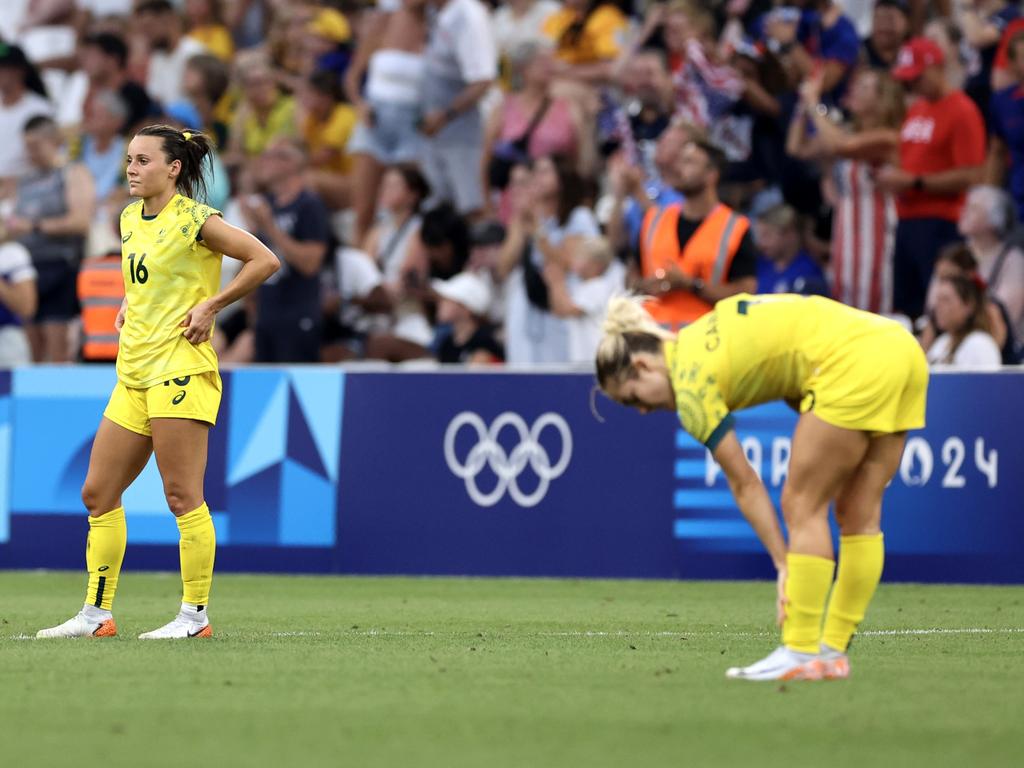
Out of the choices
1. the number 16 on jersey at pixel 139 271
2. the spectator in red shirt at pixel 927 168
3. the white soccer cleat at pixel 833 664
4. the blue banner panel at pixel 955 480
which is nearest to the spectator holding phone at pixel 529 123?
the spectator in red shirt at pixel 927 168

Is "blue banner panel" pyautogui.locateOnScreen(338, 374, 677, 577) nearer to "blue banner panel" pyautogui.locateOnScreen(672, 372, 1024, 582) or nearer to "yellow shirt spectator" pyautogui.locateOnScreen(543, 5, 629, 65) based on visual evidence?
"blue banner panel" pyautogui.locateOnScreen(672, 372, 1024, 582)

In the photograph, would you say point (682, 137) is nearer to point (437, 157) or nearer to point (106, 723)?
point (437, 157)

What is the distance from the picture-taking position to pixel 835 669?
726cm

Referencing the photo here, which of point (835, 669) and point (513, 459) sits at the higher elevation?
point (513, 459)

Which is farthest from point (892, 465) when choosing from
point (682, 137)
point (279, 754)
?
point (682, 137)

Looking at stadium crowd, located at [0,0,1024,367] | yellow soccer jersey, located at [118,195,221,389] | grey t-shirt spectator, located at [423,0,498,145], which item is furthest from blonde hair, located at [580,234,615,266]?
yellow soccer jersey, located at [118,195,221,389]

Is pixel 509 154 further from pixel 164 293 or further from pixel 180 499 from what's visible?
pixel 180 499

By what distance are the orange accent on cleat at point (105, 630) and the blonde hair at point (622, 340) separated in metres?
3.24

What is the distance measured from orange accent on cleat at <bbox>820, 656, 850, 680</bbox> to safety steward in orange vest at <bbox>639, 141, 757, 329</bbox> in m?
5.72

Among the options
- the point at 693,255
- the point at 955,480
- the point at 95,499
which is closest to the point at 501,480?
the point at 693,255

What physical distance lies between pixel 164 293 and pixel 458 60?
30.2 feet

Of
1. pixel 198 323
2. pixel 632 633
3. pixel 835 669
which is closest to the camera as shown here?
pixel 835 669

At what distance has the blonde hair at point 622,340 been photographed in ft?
22.9

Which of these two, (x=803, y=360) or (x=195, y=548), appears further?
(x=195, y=548)
